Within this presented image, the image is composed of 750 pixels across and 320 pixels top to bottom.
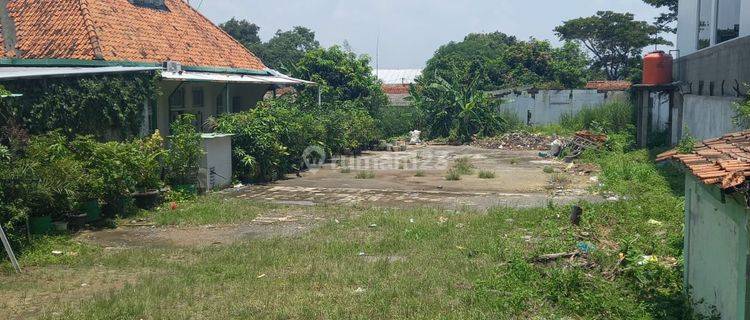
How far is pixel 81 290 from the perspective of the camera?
25.3ft

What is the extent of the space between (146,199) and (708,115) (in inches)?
452

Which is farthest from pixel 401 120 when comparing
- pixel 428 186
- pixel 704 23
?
pixel 704 23

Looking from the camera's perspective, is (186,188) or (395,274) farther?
(186,188)

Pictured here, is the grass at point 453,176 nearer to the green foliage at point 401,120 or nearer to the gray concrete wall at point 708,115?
the gray concrete wall at point 708,115

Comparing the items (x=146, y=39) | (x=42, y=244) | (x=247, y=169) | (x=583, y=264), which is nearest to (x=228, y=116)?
(x=247, y=169)

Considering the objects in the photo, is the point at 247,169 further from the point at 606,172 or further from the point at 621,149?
the point at 621,149

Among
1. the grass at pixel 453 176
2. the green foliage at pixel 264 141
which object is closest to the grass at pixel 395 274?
the grass at pixel 453 176

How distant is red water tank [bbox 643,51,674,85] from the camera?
2089cm

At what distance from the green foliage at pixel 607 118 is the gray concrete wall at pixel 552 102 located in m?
1.61

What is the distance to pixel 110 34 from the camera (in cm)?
1750

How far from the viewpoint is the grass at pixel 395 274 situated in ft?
22.1

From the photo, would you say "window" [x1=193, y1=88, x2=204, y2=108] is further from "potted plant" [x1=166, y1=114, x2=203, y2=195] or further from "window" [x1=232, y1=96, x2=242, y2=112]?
"potted plant" [x1=166, y1=114, x2=203, y2=195]

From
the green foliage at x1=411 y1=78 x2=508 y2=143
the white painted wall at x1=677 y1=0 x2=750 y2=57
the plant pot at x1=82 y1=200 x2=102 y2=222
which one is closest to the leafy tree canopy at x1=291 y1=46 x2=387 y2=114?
the green foliage at x1=411 y1=78 x2=508 y2=143

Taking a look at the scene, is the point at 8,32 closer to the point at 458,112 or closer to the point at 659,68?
the point at 659,68
